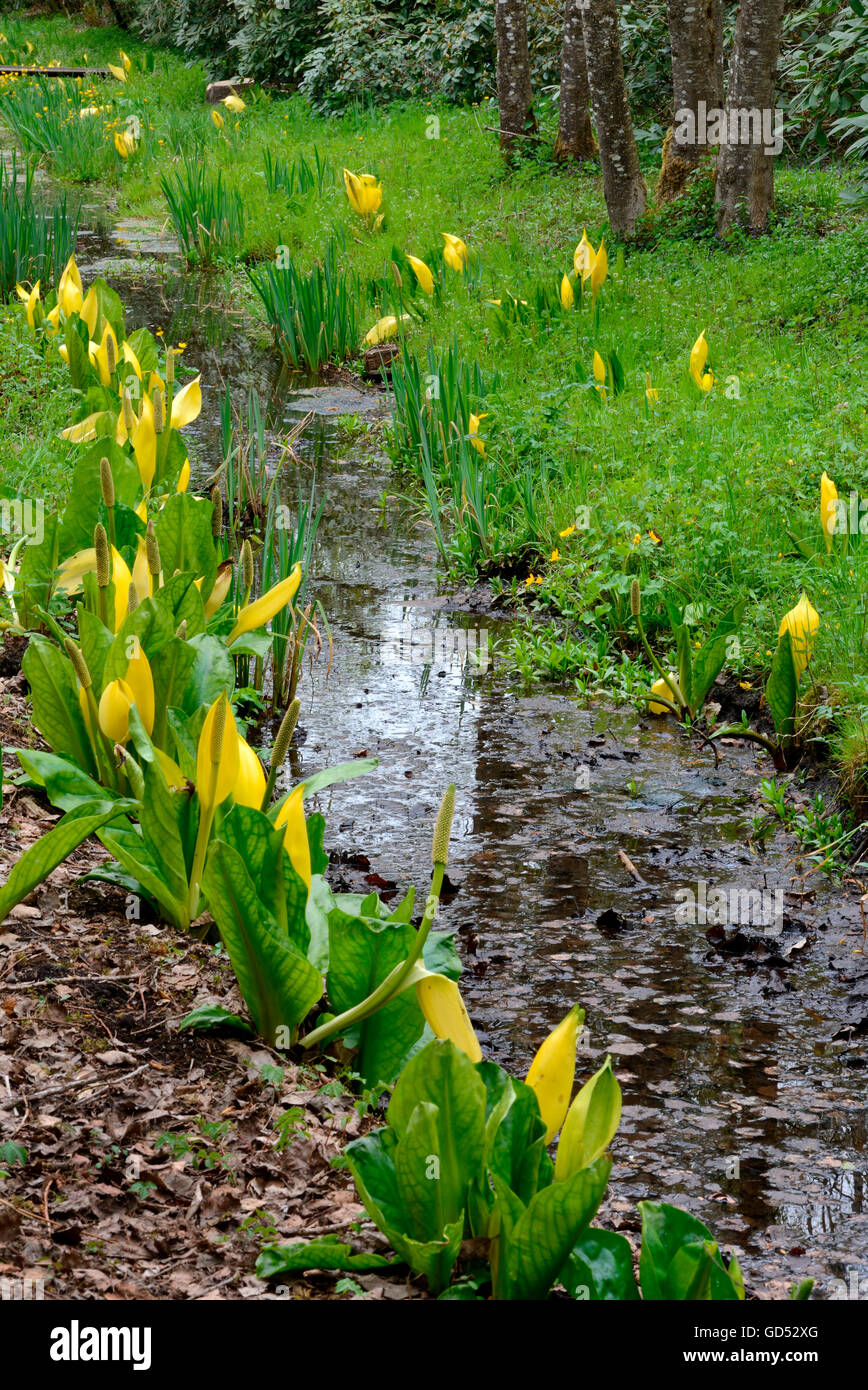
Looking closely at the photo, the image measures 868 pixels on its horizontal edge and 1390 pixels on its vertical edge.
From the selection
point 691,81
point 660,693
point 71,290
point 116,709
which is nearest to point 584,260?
point 691,81

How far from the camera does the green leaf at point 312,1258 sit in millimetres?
1681

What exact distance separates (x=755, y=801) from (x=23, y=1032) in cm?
215

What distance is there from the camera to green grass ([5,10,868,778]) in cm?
440

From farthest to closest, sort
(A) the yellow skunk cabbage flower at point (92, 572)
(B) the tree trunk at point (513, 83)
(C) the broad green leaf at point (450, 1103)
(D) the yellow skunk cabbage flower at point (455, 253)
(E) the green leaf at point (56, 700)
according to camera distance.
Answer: (B) the tree trunk at point (513, 83), (D) the yellow skunk cabbage flower at point (455, 253), (A) the yellow skunk cabbage flower at point (92, 572), (E) the green leaf at point (56, 700), (C) the broad green leaf at point (450, 1103)

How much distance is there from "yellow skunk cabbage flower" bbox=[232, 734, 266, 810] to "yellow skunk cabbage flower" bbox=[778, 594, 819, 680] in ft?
5.97

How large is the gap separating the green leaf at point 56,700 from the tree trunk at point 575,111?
8.89 meters

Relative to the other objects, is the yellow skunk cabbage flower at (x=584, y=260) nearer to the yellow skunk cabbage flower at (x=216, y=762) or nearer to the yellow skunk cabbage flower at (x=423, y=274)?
the yellow skunk cabbage flower at (x=423, y=274)

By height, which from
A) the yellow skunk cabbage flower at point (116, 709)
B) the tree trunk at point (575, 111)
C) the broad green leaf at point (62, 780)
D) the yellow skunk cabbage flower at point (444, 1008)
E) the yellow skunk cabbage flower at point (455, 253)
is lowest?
the yellow skunk cabbage flower at point (444, 1008)

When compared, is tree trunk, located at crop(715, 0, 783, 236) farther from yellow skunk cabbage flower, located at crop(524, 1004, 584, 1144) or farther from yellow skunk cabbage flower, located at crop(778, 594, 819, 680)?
yellow skunk cabbage flower, located at crop(524, 1004, 584, 1144)

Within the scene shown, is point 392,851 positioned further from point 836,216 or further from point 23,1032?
point 836,216

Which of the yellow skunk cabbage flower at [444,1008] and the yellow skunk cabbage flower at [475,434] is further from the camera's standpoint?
the yellow skunk cabbage flower at [475,434]

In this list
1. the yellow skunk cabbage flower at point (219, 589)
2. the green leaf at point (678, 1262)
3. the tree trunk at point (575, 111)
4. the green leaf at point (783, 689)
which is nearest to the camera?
the green leaf at point (678, 1262)
